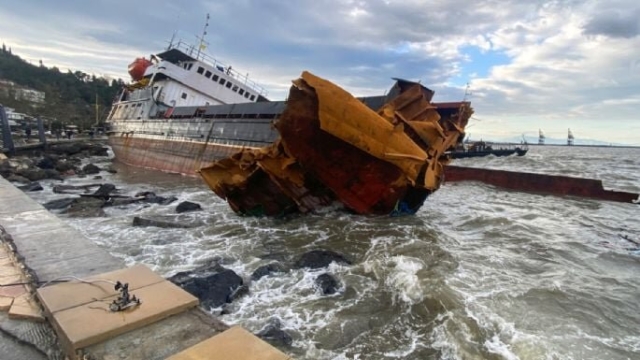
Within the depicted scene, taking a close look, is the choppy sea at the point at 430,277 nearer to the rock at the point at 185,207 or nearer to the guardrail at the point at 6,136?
the rock at the point at 185,207

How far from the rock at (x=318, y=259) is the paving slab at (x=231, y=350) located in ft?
13.3

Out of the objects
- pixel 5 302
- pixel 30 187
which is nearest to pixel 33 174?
pixel 30 187

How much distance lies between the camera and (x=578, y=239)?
27.3 ft

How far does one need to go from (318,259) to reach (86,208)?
762 cm

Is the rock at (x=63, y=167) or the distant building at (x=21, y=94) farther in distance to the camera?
the distant building at (x=21, y=94)

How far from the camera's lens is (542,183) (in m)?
16.4

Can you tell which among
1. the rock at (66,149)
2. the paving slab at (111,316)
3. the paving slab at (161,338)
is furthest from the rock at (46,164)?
the paving slab at (161,338)

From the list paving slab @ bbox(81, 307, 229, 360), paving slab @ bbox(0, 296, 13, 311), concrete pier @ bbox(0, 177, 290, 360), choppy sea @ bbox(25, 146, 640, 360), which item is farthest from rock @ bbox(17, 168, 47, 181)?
paving slab @ bbox(81, 307, 229, 360)

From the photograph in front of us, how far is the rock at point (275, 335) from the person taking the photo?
388 cm

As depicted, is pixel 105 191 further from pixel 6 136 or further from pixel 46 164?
pixel 6 136

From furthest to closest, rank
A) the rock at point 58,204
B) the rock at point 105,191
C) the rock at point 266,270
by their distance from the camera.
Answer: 1. the rock at point 105,191
2. the rock at point 58,204
3. the rock at point 266,270

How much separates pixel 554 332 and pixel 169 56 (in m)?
28.4

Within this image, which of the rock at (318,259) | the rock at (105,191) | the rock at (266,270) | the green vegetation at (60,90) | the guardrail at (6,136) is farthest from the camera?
the green vegetation at (60,90)

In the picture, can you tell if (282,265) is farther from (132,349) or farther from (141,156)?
(141,156)
